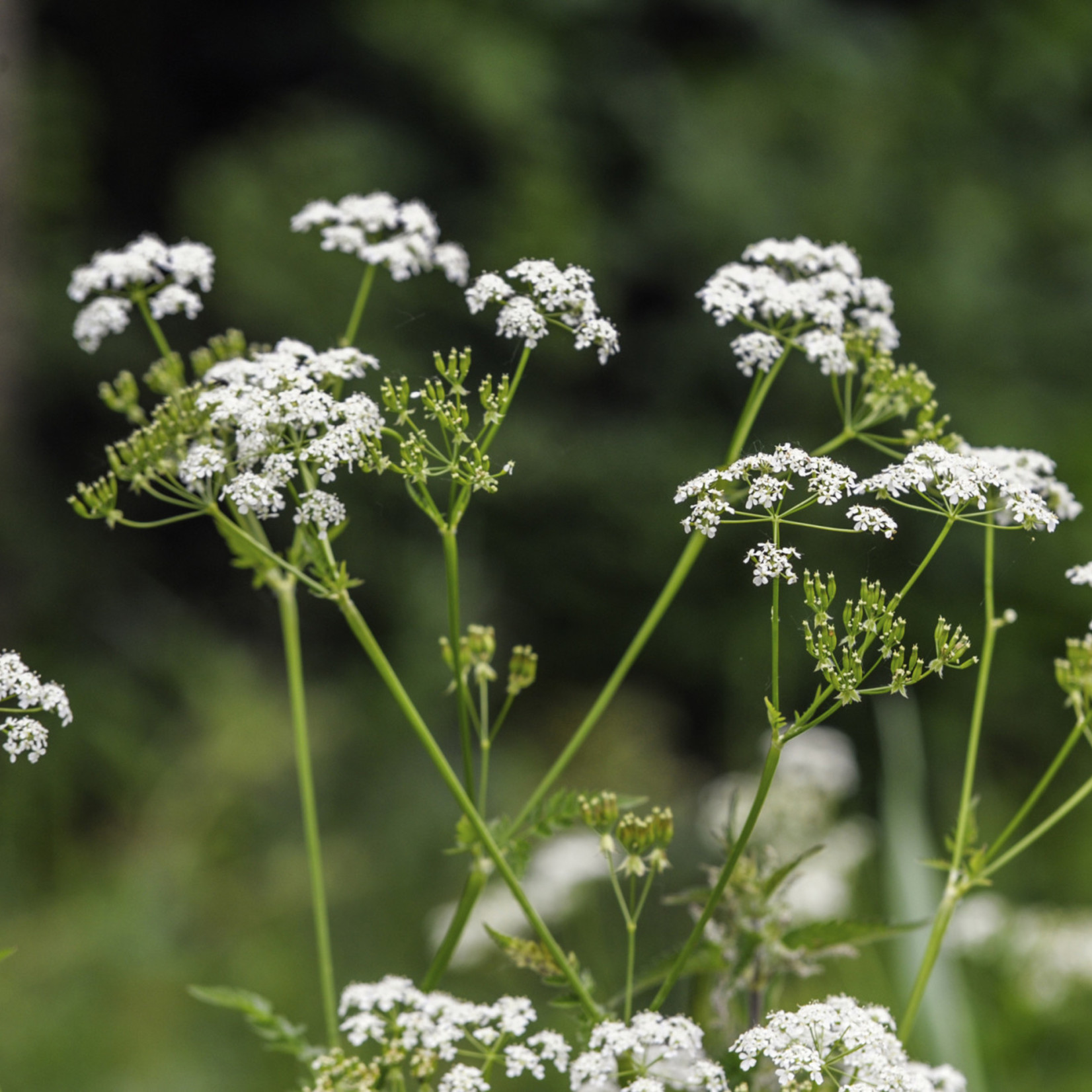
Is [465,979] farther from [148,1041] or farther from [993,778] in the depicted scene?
[993,778]

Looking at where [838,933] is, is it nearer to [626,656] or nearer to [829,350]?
[626,656]

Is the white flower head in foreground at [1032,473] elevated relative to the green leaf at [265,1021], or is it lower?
elevated

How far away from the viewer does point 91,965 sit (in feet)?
21.2

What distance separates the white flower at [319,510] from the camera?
1.70 m

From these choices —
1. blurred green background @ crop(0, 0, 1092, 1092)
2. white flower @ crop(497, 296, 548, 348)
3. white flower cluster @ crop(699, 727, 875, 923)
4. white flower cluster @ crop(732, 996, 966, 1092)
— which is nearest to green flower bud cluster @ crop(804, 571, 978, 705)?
white flower cluster @ crop(732, 996, 966, 1092)

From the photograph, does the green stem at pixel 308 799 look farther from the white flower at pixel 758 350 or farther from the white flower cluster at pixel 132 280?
the white flower at pixel 758 350

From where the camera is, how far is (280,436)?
1.75 metres

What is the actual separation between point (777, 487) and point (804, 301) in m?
0.75

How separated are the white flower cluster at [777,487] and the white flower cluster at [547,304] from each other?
318 millimetres

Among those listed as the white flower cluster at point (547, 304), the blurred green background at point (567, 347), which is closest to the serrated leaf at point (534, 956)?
the white flower cluster at point (547, 304)

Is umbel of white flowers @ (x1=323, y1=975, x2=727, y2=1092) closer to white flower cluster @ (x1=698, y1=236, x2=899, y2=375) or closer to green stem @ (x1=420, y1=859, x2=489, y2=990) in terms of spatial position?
green stem @ (x1=420, y1=859, x2=489, y2=990)

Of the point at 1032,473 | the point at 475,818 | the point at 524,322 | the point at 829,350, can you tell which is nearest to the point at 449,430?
the point at 524,322

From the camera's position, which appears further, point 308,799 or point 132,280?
point 132,280

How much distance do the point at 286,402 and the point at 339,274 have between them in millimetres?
8140
